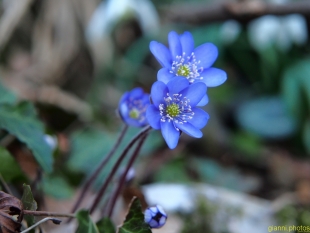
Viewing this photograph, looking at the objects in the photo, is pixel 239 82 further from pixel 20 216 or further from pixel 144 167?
pixel 20 216

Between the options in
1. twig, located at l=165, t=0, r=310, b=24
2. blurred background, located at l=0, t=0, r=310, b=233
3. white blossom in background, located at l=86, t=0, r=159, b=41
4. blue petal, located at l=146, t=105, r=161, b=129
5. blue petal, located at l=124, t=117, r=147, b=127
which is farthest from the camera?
white blossom in background, located at l=86, t=0, r=159, b=41

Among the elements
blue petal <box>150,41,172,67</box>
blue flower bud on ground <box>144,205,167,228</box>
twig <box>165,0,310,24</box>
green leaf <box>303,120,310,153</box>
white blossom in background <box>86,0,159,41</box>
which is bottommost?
blue flower bud on ground <box>144,205,167,228</box>

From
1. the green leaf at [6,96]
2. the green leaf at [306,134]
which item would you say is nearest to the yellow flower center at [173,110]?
the green leaf at [6,96]

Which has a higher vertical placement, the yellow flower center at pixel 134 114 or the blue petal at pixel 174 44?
the blue petal at pixel 174 44

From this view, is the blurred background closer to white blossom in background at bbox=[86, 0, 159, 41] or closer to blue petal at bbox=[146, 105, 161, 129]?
white blossom in background at bbox=[86, 0, 159, 41]

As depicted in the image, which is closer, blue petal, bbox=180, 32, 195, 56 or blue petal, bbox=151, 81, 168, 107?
blue petal, bbox=151, 81, 168, 107

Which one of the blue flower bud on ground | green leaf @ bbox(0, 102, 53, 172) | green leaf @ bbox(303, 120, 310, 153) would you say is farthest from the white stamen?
green leaf @ bbox(303, 120, 310, 153)

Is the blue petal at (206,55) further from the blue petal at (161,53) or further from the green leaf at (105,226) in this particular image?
the green leaf at (105,226)
